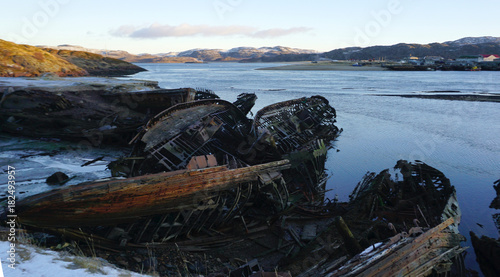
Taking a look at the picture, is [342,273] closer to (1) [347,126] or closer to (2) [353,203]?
(2) [353,203]

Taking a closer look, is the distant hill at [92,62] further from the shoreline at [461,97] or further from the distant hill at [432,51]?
the distant hill at [432,51]

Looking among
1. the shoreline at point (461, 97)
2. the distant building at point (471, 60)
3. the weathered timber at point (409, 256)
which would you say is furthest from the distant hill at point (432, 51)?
the weathered timber at point (409, 256)

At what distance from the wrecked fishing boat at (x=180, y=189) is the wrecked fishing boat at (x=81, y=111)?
6.00m

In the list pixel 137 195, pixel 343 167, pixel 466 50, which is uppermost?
pixel 466 50

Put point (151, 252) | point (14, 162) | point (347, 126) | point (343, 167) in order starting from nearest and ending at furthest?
1. point (151, 252)
2. point (14, 162)
3. point (343, 167)
4. point (347, 126)

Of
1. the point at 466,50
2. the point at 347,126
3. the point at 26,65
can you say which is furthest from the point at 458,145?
the point at 466,50

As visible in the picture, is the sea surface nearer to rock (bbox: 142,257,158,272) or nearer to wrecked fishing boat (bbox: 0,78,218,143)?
wrecked fishing boat (bbox: 0,78,218,143)

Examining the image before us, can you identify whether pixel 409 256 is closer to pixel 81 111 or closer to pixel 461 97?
pixel 81 111

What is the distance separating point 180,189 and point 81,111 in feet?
59.6

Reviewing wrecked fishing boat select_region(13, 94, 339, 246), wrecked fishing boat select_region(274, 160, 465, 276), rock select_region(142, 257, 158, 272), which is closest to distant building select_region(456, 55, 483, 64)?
wrecked fishing boat select_region(274, 160, 465, 276)

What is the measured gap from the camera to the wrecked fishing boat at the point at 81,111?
62.8 ft

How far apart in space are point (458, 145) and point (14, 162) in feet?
93.9

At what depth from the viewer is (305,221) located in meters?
11.5

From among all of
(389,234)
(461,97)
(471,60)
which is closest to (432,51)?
(471,60)
